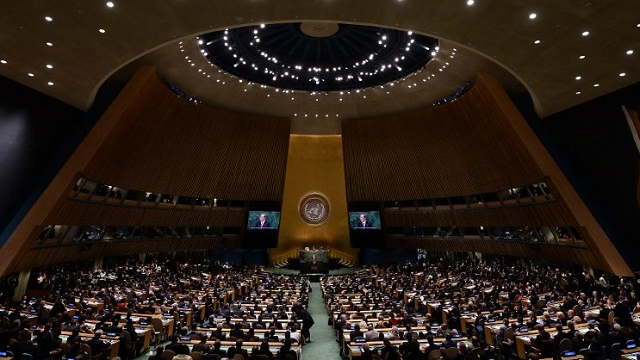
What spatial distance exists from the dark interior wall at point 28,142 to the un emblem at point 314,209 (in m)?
20.3

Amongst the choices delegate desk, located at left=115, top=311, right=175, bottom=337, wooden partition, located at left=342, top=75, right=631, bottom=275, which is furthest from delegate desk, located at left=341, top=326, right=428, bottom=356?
wooden partition, located at left=342, top=75, right=631, bottom=275

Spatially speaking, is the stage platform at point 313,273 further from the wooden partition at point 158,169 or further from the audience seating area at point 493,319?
the audience seating area at point 493,319

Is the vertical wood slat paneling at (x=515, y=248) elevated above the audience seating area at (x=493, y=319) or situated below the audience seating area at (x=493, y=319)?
above

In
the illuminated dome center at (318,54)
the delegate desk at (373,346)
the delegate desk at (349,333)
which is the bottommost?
the delegate desk at (373,346)

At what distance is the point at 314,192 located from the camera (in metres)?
34.0

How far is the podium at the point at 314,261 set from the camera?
29.0 metres

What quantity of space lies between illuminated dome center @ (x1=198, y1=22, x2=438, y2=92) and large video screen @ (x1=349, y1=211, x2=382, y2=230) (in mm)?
11156

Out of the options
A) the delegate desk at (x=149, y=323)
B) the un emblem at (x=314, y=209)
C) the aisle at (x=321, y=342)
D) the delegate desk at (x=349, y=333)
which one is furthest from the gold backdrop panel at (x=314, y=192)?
the delegate desk at (x=349, y=333)

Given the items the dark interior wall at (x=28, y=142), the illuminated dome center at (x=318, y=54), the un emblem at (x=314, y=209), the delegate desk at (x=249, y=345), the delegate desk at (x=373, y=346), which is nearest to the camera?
the delegate desk at (x=373, y=346)

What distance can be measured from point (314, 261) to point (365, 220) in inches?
218

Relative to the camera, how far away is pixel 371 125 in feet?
85.6

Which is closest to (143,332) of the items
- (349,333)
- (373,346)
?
(349,333)

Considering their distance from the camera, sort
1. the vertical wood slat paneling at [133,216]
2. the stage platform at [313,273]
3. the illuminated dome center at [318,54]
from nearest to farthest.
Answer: the vertical wood slat paneling at [133,216] < the illuminated dome center at [318,54] < the stage platform at [313,273]

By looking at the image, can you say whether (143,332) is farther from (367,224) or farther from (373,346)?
(367,224)
